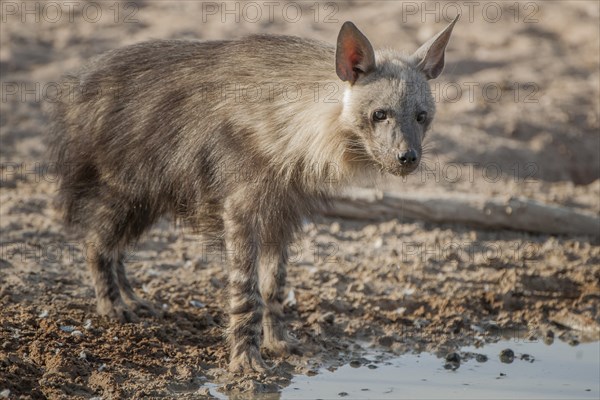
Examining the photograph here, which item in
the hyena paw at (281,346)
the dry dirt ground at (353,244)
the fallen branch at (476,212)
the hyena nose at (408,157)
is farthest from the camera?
the fallen branch at (476,212)

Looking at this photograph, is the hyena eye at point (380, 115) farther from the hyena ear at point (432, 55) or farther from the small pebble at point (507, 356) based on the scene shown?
the small pebble at point (507, 356)

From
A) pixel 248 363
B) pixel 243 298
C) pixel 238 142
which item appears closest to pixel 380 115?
pixel 238 142

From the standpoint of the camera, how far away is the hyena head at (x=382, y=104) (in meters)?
5.59

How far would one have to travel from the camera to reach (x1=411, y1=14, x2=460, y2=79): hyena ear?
592 cm

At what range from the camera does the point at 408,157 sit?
5531mm

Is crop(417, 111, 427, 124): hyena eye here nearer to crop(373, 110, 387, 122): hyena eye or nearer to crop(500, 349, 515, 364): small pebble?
crop(373, 110, 387, 122): hyena eye

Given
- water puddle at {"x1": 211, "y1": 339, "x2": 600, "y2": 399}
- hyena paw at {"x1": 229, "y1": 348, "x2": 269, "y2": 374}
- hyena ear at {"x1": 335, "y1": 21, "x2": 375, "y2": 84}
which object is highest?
hyena ear at {"x1": 335, "y1": 21, "x2": 375, "y2": 84}

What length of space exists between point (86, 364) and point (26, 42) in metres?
5.58

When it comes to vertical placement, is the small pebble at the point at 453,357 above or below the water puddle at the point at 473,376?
above

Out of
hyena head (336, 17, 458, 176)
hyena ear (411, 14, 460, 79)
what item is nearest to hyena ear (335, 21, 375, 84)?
hyena head (336, 17, 458, 176)

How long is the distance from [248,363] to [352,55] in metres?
1.71

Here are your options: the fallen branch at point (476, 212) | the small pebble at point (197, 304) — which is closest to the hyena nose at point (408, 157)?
the small pebble at point (197, 304)

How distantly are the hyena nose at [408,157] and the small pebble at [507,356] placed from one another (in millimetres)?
1627

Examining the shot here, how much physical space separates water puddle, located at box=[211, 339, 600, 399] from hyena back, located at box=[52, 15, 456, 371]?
0.41 m
